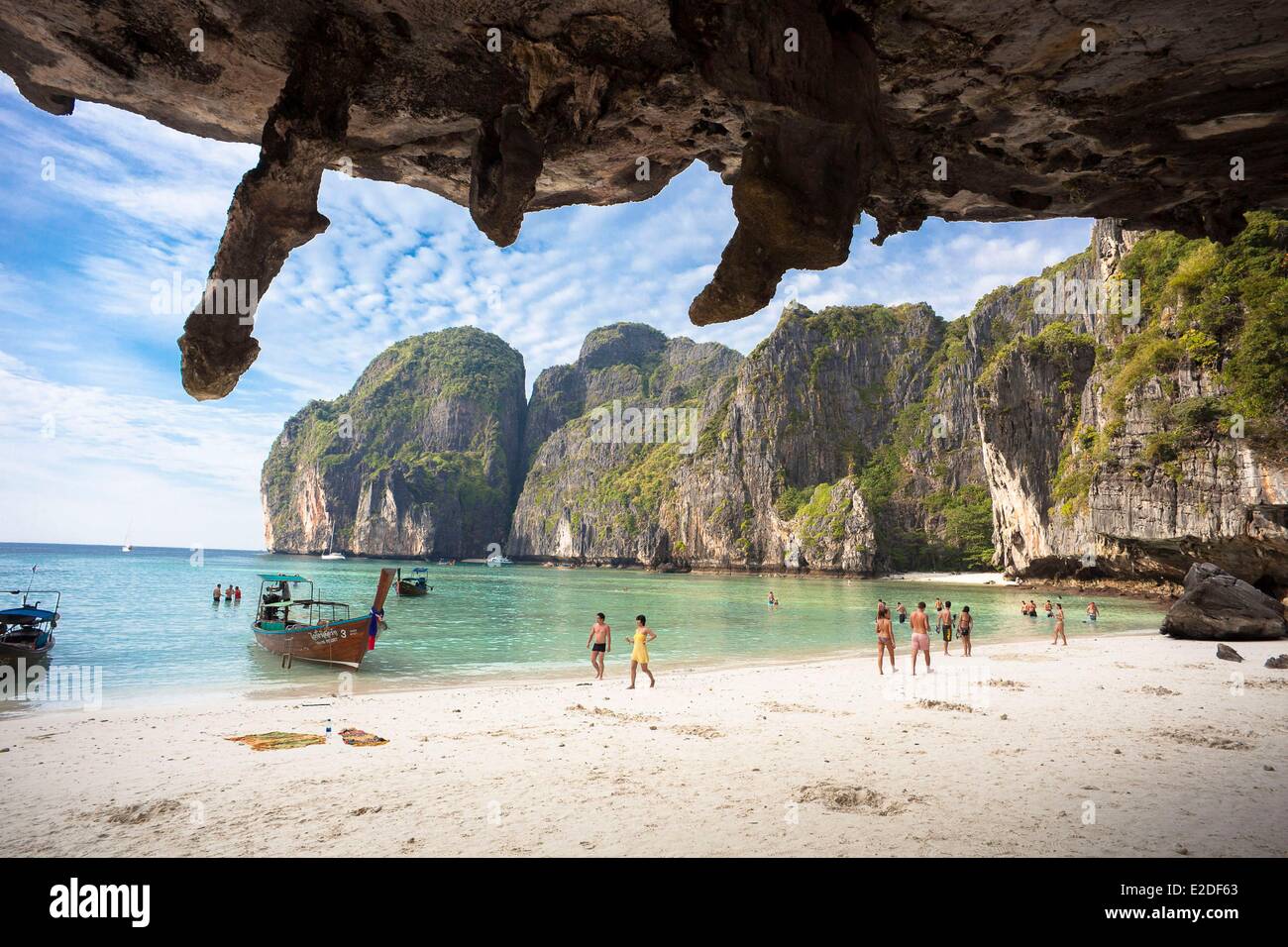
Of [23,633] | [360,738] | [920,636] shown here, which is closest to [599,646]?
[360,738]

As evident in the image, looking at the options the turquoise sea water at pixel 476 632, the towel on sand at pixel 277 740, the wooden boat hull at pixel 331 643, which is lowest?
the turquoise sea water at pixel 476 632

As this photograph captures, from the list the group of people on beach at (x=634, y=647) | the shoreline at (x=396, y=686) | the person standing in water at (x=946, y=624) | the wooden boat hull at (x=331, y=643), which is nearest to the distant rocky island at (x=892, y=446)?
the shoreline at (x=396, y=686)

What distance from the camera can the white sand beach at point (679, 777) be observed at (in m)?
5.52

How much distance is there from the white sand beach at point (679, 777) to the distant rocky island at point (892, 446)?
26590 mm

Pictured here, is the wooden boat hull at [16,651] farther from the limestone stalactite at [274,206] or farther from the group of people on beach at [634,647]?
the limestone stalactite at [274,206]

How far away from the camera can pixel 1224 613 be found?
2108 centimetres

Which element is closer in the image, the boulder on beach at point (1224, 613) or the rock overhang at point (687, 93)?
the rock overhang at point (687, 93)

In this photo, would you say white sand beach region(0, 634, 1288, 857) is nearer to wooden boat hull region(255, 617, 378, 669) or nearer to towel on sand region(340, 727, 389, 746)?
towel on sand region(340, 727, 389, 746)

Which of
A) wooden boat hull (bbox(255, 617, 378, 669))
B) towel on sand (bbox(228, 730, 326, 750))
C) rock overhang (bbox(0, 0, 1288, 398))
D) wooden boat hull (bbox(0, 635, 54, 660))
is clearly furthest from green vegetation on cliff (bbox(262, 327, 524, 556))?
rock overhang (bbox(0, 0, 1288, 398))

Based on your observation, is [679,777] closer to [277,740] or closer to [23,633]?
[277,740]

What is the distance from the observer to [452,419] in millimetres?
181250

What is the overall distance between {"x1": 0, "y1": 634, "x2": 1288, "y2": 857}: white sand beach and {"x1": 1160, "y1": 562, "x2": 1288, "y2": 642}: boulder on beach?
9877mm

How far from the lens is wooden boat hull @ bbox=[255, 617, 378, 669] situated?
1777 cm
